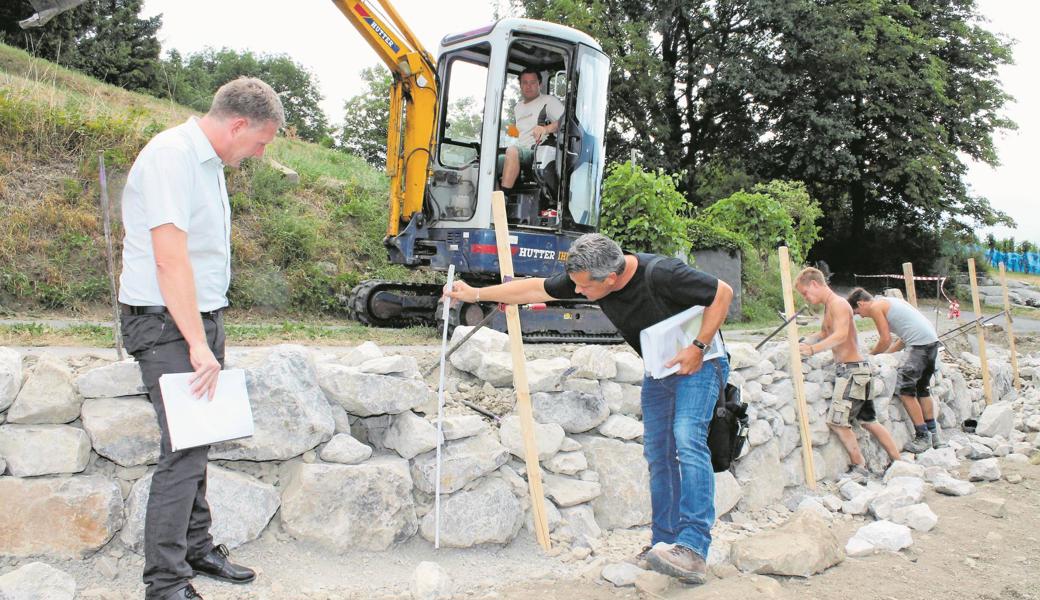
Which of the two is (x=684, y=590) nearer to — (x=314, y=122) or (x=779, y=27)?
(x=779, y=27)

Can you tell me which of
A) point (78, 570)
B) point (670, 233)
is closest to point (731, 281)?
point (670, 233)

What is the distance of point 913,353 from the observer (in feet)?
23.2

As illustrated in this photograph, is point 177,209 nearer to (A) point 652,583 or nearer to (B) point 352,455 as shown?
(B) point 352,455

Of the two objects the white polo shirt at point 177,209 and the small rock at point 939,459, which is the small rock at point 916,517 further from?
the white polo shirt at point 177,209

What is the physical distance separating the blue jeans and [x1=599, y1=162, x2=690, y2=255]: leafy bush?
7.08 m

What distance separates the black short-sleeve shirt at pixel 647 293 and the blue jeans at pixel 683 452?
0.27m

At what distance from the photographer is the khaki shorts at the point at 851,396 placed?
6.23 meters

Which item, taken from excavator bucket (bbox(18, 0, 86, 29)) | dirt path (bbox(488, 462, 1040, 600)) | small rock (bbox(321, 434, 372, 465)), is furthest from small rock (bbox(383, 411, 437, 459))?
excavator bucket (bbox(18, 0, 86, 29))

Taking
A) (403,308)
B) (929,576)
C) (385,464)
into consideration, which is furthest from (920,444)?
(385,464)

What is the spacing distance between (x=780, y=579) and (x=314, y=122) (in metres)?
38.4

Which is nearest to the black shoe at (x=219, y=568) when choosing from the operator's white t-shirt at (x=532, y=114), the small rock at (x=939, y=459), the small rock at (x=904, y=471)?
the operator's white t-shirt at (x=532, y=114)

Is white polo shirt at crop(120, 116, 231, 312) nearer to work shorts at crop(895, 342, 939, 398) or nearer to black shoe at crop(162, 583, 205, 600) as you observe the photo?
black shoe at crop(162, 583, 205, 600)

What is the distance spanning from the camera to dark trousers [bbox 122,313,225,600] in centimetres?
252

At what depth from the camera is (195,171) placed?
8.36ft
